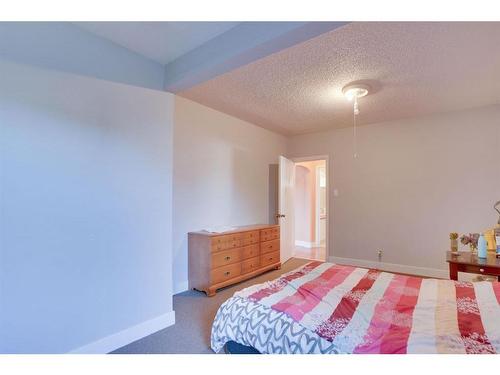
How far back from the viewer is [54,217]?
164cm

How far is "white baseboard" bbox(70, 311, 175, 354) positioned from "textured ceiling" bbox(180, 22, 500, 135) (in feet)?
7.95

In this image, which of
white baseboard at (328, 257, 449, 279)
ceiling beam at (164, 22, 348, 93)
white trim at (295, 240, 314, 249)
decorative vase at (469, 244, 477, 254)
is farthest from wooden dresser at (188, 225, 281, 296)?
white trim at (295, 240, 314, 249)

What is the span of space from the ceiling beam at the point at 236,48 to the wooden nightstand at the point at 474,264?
7.74 feet

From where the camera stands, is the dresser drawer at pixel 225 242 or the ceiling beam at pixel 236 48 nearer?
the ceiling beam at pixel 236 48

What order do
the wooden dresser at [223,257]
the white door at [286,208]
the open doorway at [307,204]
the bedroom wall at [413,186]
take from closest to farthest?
the wooden dresser at [223,257] → the bedroom wall at [413,186] → the white door at [286,208] → the open doorway at [307,204]

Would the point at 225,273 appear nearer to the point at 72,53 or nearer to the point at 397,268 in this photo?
the point at 72,53

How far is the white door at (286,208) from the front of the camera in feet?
14.1

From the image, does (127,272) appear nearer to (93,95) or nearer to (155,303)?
(155,303)

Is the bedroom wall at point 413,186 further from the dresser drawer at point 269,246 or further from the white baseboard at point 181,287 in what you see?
the white baseboard at point 181,287

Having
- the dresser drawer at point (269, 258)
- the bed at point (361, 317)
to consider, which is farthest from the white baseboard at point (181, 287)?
the bed at point (361, 317)

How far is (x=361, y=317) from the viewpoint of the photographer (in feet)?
4.53

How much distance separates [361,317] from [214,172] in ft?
8.84

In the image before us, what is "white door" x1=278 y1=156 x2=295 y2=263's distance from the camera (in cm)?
431
